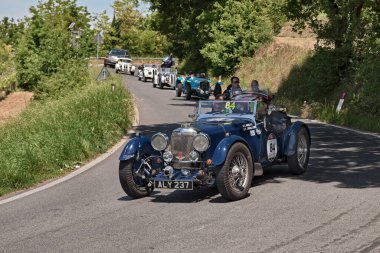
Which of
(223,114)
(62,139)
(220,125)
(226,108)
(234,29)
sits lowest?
(62,139)

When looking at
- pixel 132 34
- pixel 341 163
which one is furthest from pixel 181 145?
pixel 132 34

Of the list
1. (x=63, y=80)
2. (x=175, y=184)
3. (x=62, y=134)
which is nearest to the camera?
(x=175, y=184)

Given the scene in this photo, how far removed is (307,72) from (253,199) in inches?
885

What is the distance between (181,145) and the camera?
10086 mm

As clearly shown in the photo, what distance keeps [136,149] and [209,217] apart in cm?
220

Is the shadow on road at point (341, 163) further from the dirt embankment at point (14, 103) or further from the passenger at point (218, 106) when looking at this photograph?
the dirt embankment at point (14, 103)

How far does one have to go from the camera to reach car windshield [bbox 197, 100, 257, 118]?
11.5 meters

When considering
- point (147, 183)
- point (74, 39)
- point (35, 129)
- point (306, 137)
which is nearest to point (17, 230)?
point (147, 183)

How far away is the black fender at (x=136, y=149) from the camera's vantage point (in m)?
10.2

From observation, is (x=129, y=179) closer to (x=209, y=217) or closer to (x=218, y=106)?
(x=209, y=217)

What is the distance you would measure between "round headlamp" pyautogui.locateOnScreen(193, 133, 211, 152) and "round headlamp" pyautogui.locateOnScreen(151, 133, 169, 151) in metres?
0.68

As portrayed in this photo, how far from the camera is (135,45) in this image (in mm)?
87125

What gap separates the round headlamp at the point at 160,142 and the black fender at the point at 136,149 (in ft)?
0.83

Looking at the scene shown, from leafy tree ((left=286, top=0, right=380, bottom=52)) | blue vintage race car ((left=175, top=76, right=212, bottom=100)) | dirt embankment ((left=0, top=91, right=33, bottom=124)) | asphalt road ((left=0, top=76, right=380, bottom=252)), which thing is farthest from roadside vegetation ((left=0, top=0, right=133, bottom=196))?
leafy tree ((left=286, top=0, right=380, bottom=52))
